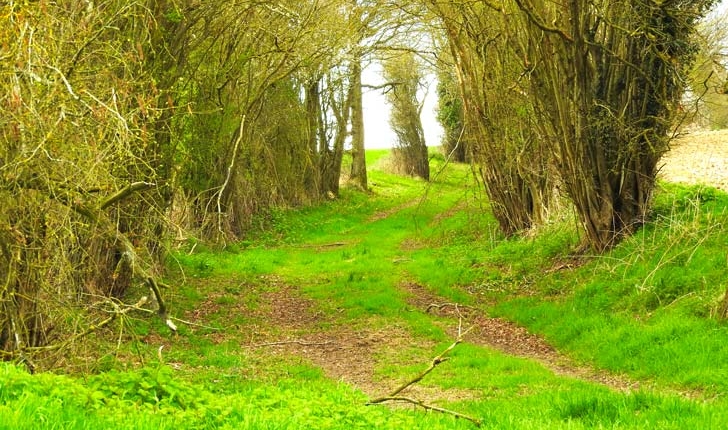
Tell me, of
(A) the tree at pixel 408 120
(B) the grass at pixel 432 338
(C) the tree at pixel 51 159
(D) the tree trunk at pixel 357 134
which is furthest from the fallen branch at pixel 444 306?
(A) the tree at pixel 408 120

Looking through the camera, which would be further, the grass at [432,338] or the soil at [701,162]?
the soil at [701,162]

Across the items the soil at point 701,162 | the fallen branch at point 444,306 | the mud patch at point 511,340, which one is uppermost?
the soil at point 701,162

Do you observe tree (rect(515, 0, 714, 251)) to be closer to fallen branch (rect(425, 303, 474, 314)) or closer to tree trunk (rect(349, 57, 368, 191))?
fallen branch (rect(425, 303, 474, 314))

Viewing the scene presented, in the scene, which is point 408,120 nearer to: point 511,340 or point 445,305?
point 445,305

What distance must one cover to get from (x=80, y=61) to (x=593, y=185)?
9.17 meters

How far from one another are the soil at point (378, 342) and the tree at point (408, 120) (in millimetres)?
20738

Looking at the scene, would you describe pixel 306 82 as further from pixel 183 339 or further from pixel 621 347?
pixel 621 347

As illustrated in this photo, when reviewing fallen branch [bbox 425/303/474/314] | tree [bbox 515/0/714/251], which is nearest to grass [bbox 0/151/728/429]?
fallen branch [bbox 425/303/474/314]

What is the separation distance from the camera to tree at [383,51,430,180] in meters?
34.0

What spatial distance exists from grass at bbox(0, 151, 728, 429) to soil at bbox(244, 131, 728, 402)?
2.5 inches

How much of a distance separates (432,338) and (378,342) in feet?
2.59

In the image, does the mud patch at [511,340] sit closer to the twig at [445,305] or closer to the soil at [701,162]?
the twig at [445,305]

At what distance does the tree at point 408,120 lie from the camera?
34000 millimetres

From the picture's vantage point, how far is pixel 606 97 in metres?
12.9
